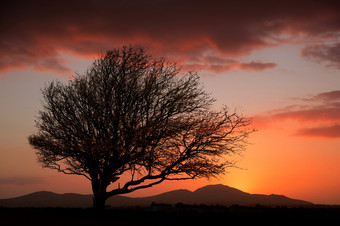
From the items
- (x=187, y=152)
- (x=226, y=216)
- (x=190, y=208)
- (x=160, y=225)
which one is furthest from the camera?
(x=187, y=152)

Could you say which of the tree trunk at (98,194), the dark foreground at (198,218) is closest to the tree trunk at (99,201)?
the tree trunk at (98,194)

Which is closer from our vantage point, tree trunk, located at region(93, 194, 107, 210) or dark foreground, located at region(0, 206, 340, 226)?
dark foreground, located at region(0, 206, 340, 226)

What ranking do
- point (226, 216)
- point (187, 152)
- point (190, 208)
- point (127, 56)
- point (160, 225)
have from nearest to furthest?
1. point (160, 225)
2. point (226, 216)
3. point (190, 208)
4. point (187, 152)
5. point (127, 56)

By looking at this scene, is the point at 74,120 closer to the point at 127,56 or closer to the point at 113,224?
the point at 127,56

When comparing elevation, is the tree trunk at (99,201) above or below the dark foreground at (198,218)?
above

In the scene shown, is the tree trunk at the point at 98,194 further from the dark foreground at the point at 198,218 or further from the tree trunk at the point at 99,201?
the dark foreground at the point at 198,218

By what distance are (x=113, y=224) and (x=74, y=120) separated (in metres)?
12.0

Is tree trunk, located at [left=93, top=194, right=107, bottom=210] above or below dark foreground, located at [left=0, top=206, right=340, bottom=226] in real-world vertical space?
above

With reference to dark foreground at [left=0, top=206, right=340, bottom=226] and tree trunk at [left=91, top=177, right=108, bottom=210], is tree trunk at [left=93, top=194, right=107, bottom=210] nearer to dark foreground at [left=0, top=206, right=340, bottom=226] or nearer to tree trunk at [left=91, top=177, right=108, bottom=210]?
tree trunk at [left=91, top=177, right=108, bottom=210]

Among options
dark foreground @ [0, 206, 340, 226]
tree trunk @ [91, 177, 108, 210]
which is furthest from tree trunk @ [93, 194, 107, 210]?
dark foreground @ [0, 206, 340, 226]

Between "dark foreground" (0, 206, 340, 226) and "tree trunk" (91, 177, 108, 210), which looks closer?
"dark foreground" (0, 206, 340, 226)

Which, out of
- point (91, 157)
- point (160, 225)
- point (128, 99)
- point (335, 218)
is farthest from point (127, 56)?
point (335, 218)

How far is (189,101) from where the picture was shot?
30.5 metres

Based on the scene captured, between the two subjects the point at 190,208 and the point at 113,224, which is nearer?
the point at 113,224
